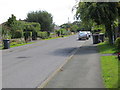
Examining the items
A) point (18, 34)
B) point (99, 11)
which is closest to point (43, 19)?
point (18, 34)

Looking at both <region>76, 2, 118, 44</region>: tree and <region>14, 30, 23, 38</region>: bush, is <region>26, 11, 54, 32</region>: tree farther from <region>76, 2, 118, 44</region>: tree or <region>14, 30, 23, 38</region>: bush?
<region>76, 2, 118, 44</region>: tree

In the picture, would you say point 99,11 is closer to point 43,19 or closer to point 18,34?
point 18,34

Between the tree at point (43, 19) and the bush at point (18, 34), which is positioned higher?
the tree at point (43, 19)

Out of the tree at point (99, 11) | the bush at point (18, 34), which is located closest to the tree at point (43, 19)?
the bush at point (18, 34)

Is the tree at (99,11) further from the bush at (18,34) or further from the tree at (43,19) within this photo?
the tree at (43,19)

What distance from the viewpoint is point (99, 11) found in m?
23.0

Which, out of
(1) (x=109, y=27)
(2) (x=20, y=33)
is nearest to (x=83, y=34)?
(2) (x=20, y=33)

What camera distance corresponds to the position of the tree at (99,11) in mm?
22781

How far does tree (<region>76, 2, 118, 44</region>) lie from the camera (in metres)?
22.8

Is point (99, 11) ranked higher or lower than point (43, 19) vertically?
lower

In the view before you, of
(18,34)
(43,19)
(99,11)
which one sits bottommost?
(18,34)

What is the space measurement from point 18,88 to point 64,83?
158cm

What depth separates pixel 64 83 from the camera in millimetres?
8391

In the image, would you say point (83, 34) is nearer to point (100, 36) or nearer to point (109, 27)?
point (100, 36)
